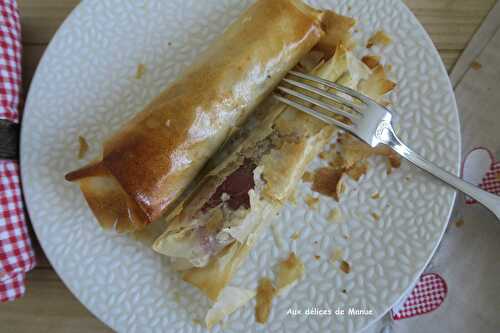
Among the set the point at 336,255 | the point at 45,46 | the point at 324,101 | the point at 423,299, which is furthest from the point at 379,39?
the point at 45,46

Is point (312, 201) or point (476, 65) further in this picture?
point (476, 65)

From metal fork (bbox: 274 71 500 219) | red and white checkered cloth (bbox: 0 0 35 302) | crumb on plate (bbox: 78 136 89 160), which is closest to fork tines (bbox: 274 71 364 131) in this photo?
metal fork (bbox: 274 71 500 219)

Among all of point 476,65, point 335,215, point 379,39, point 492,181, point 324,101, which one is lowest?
point 335,215

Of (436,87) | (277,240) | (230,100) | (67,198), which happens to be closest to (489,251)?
(436,87)

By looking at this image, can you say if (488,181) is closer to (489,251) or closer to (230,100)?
(489,251)

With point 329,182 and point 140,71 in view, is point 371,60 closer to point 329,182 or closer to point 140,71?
point 329,182

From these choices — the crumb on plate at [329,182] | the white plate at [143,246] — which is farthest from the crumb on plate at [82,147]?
the crumb on plate at [329,182]

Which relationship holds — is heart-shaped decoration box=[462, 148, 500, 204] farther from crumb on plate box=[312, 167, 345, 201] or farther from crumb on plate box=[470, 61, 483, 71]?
crumb on plate box=[312, 167, 345, 201]
